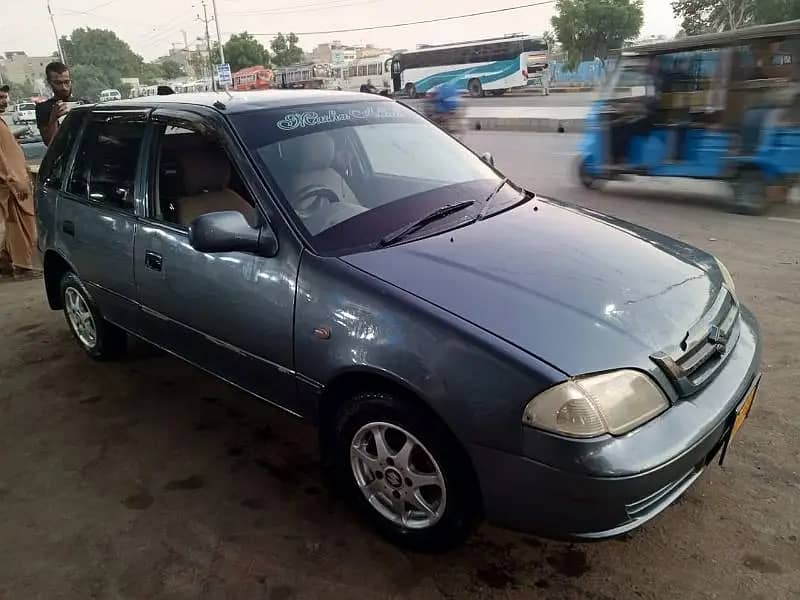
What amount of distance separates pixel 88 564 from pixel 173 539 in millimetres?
313

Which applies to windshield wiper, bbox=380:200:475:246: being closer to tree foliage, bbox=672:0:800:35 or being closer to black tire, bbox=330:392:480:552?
black tire, bbox=330:392:480:552

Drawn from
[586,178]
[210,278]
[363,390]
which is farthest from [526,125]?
[363,390]

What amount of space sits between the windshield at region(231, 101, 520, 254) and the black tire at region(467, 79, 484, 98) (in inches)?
1291

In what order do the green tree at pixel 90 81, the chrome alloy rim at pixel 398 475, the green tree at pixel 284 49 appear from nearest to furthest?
the chrome alloy rim at pixel 398 475, the green tree at pixel 90 81, the green tree at pixel 284 49

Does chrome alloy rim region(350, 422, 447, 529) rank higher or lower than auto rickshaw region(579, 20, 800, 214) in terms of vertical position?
lower

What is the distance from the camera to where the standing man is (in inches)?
247

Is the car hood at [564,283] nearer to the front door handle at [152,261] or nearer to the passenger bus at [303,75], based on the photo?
the front door handle at [152,261]

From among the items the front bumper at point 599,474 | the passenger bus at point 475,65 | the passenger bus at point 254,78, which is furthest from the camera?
the passenger bus at point 254,78

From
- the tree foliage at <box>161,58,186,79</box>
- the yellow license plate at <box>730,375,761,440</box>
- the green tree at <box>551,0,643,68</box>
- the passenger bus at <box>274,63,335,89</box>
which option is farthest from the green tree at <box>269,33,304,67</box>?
the yellow license plate at <box>730,375,761,440</box>

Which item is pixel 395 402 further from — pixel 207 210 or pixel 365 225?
pixel 207 210

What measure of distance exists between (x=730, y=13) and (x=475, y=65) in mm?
12224

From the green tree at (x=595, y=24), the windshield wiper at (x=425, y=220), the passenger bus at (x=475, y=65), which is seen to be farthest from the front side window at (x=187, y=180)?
the green tree at (x=595, y=24)

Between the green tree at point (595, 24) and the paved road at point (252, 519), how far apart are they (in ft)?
144

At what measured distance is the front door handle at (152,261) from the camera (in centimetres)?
319
